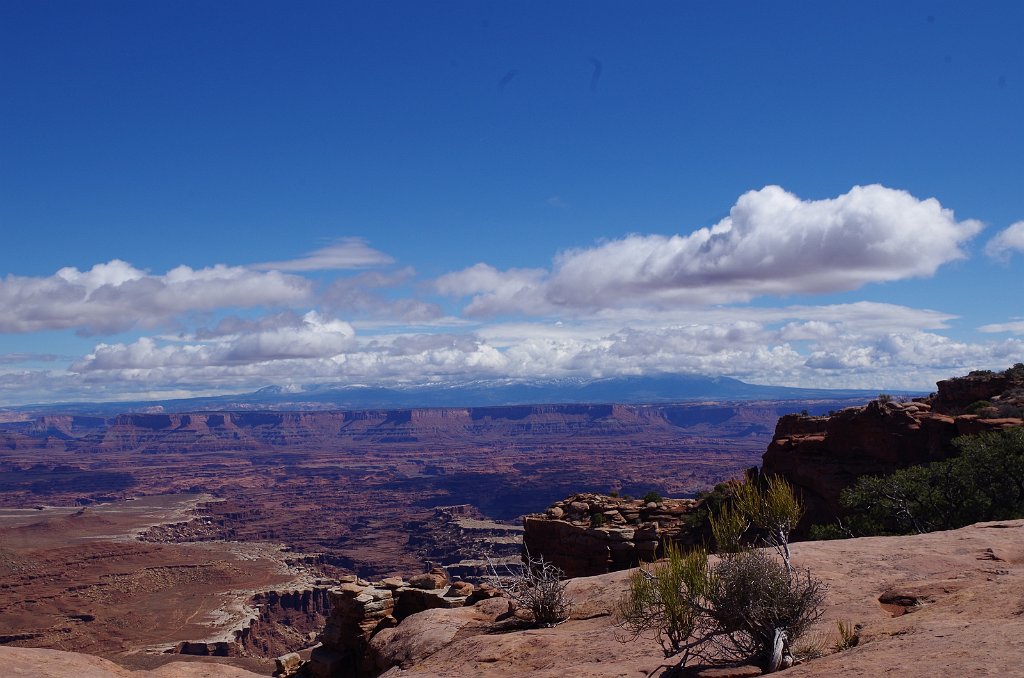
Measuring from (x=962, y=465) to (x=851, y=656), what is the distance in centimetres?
2467

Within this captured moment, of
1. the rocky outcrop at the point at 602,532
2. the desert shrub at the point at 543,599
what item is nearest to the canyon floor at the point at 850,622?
the desert shrub at the point at 543,599

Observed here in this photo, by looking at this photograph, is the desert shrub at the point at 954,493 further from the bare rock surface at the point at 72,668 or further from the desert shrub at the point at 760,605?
→ the bare rock surface at the point at 72,668

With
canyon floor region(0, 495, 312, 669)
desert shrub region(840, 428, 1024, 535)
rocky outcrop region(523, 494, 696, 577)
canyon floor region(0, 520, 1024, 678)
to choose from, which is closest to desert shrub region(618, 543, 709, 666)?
canyon floor region(0, 520, 1024, 678)

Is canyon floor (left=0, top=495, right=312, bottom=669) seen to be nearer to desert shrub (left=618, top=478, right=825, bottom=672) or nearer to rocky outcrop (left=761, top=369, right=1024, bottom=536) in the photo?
rocky outcrop (left=761, top=369, right=1024, bottom=536)

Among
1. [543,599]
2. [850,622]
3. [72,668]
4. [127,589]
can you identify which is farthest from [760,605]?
[127,589]

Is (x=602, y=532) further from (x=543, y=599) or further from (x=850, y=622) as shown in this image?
(x=850, y=622)

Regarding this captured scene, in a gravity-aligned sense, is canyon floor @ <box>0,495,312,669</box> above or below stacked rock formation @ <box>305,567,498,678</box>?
below

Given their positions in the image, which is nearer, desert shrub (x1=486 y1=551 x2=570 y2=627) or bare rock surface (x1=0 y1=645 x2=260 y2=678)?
bare rock surface (x1=0 y1=645 x2=260 y2=678)

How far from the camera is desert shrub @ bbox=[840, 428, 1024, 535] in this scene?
29406mm

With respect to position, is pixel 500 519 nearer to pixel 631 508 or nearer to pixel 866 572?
pixel 631 508

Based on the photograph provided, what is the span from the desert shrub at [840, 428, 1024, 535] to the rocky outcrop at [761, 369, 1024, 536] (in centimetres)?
692

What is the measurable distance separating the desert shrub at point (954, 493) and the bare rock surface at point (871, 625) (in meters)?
7.51

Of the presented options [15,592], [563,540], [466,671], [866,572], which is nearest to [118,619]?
[15,592]

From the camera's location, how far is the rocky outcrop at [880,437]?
40.5 metres
